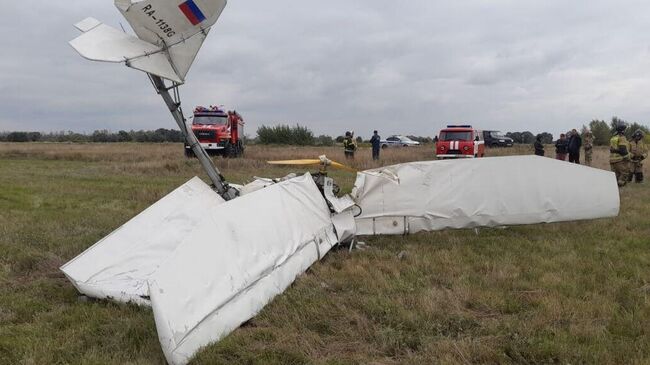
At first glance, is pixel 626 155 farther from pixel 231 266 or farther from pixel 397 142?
pixel 397 142

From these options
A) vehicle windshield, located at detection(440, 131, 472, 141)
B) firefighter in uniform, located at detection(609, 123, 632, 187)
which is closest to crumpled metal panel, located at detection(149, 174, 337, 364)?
firefighter in uniform, located at detection(609, 123, 632, 187)

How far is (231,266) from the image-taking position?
373cm

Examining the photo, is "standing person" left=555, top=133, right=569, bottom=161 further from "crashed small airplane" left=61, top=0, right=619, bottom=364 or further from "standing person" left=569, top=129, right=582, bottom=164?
"crashed small airplane" left=61, top=0, right=619, bottom=364

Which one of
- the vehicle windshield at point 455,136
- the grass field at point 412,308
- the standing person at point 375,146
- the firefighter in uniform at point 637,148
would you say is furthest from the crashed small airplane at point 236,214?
the vehicle windshield at point 455,136

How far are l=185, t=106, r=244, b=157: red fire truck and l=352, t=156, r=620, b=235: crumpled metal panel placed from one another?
17625 mm

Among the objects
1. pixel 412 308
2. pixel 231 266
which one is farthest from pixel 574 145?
pixel 231 266

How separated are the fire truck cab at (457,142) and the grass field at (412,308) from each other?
15.7 metres

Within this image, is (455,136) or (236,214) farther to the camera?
(455,136)

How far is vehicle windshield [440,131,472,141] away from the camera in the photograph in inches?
890

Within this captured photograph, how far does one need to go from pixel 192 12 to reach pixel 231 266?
8.83 ft

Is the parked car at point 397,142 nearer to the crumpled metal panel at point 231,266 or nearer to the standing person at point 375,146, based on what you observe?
the standing person at point 375,146

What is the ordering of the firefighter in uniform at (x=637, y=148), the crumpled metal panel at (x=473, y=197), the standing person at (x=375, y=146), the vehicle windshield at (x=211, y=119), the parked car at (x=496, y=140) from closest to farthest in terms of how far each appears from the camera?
the crumpled metal panel at (x=473, y=197) < the firefighter in uniform at (x=637, y=148) < the standing person at (x=375, y=146) < the vehicle windshield at (x=211, y=119) < the parked car at (x=496, y=140)

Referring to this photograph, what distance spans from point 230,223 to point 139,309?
101 cm

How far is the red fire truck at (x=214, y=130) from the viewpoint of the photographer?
77.0 ft
